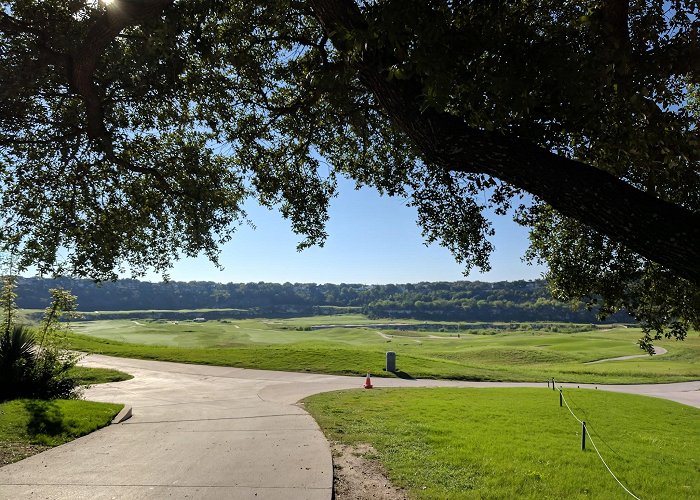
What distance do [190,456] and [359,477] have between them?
2.75 meters

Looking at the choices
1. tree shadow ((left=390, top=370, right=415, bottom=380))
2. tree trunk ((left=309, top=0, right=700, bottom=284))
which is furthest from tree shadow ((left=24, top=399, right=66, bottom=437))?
tree shadow ((left=390, top=370, right=415, bottom=380))

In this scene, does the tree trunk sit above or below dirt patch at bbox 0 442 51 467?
above

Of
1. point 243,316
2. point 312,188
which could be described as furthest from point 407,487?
point 243,316

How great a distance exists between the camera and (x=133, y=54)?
7.23m

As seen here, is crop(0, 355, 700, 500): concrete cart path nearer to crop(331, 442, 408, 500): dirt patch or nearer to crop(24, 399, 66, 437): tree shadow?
crop(331, 442, 408, 500): dirt patch

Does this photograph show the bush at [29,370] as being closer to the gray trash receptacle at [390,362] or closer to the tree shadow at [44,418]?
the tree shadow at [44,418]

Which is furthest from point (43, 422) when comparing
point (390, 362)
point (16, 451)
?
point (390, 362)

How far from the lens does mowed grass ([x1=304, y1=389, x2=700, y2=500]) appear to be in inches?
255

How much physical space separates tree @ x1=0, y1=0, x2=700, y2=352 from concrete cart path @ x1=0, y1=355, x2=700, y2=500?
386cm

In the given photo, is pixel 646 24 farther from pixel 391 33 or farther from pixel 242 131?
pixel 242 131

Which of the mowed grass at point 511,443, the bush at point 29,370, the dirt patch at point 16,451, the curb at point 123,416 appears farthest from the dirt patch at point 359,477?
the bush at point 29,370

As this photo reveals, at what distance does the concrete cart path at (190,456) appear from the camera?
17.9 ft

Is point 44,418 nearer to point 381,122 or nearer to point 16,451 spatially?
point 16,451

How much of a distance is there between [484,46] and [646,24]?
2.52 meters
